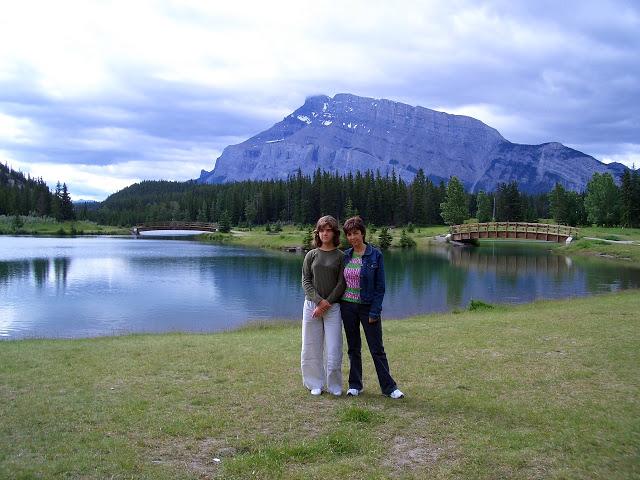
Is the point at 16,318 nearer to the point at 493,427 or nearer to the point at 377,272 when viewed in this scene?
the point at 377,272

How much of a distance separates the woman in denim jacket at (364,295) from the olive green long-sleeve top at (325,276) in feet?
0.44

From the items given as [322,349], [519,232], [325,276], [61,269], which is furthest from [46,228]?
[325,276]

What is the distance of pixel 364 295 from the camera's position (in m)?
8.71

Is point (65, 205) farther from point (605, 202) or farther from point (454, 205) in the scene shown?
point (605, 202)

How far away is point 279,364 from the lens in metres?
11.6

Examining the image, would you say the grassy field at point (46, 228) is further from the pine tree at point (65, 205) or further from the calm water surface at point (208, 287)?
the calm water surface at point (208, 287)

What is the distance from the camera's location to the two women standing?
8.69 meters

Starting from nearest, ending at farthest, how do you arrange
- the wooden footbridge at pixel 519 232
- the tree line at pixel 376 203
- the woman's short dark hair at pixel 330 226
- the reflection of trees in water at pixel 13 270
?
the woman's short dark hair at pixel 330 226, the reflection of trees in water at pixel 13 270, the wooden footbridge at pixel 519 232, the tree line at pixel 376 203

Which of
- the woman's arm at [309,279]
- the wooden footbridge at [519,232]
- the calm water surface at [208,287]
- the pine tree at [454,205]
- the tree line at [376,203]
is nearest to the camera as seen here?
the woman's arm at [309,279]

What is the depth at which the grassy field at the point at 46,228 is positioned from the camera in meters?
132

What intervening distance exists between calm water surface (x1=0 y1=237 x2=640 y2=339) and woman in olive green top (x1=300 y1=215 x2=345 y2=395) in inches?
645

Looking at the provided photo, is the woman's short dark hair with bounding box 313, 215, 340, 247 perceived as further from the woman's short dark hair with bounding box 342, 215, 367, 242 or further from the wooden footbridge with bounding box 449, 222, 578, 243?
the wooden footbridge with bounding box 449, 222, 578, 243

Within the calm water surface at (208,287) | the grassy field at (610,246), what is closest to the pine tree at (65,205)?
the calm water surface at (208,287)

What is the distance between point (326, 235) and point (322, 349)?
2069 millimetres
